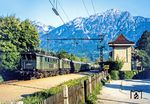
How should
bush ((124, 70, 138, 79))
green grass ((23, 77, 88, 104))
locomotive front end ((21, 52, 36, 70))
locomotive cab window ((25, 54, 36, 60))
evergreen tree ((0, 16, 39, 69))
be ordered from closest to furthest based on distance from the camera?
green grass ((23, 77, 88, 104)), evergreen tree ((0, 16, 39, 69)), locomotive cab window ((25, 54, 36, 60)), locomotive front end ((21, 52, 36, 70)), bush ((124, 70, 138, 79))

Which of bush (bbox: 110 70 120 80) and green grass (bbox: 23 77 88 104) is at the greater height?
bush (bbox: 110 70 120 80)

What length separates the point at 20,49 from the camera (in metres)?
53.1

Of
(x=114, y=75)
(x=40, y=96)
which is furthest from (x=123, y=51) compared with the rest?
(x=40, y=96)

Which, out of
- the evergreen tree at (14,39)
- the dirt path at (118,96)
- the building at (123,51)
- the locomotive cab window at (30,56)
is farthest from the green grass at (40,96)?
the building at (123,51)

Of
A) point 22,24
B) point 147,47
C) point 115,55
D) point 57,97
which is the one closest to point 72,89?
point 57,97

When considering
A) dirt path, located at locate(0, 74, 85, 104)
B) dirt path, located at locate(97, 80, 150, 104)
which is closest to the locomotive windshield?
dirt path, located at locate(97, 80, 150, 104)

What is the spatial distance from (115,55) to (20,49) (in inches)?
1669

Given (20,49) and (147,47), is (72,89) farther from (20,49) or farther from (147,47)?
(147,47)

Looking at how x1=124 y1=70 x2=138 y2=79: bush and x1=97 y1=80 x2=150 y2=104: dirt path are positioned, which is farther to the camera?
x1=124 y1=70 x2=138 y2=79: bush

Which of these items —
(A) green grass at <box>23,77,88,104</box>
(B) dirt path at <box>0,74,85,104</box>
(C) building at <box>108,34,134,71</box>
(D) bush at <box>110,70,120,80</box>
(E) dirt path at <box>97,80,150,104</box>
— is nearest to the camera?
(A) green grass at <box>23,77,88,104</box>

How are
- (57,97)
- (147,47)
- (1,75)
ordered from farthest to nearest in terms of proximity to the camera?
(147,47)
(1,75)
(57,97)

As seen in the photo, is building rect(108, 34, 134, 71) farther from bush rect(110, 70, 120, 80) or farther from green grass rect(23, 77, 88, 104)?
green grass rect(23, 77, 88, 104)

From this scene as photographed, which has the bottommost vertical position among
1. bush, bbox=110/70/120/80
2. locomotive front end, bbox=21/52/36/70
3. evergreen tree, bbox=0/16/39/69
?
bush, bbox=110/70/120/80

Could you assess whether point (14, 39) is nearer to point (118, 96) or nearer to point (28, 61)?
point (28, 61)
